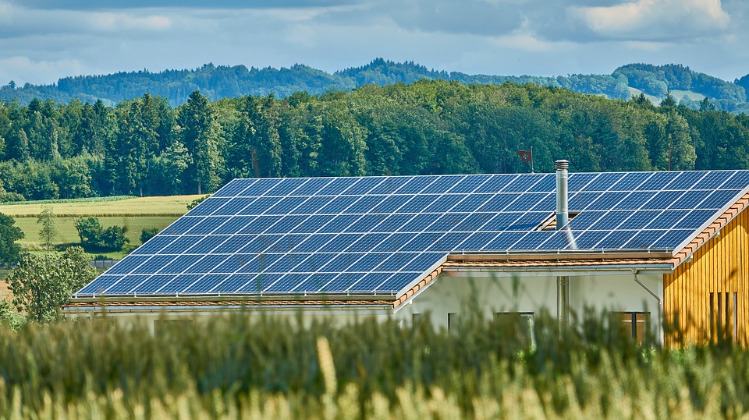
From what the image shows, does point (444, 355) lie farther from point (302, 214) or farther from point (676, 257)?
point (302, 214)

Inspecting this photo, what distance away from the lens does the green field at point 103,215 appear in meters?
169

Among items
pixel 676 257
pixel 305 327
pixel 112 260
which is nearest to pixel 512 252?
pixel 676 257

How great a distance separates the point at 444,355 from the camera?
12.4 metres

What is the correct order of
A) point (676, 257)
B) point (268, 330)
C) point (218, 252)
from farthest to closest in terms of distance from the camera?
1. point (218, 252)
2. point (676, 257)
3. point (268, 330)

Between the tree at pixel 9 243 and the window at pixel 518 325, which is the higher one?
the tree at pixel 9 243

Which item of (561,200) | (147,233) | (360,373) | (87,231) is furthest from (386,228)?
(87,231)

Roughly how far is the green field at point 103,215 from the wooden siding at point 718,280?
133053 millimetres

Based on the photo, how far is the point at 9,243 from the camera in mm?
156750

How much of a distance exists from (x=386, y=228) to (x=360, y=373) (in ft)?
75.3

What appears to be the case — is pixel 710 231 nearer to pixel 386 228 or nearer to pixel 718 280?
pixel 718 280

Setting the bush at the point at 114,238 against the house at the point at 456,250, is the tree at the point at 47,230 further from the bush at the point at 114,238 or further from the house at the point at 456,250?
the house at the point at 456,250

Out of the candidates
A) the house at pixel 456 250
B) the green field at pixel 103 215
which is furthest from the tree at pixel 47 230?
the house at pixel 456 250

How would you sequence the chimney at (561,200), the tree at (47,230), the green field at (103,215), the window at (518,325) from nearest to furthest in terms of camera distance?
the window at (518,325) → the chimney at (561,200) → the tree at (47,230) → the green field at (103,215)

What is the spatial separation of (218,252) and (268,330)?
22.5 metres
